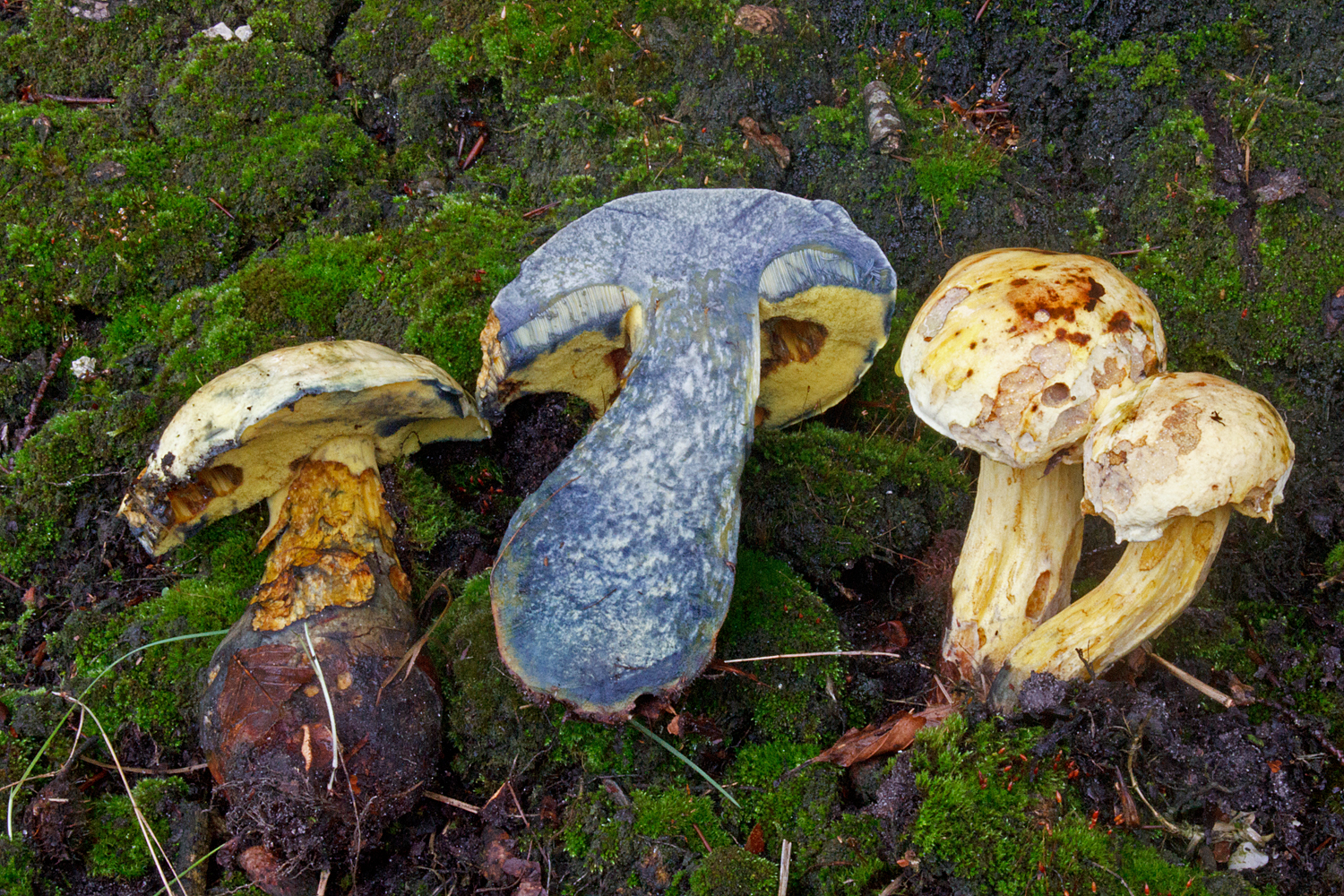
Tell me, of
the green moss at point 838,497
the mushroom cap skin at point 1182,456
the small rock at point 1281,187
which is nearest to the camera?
the mushroom cap skin at point 1182,456

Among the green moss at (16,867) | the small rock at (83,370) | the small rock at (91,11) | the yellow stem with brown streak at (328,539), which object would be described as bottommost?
the green moss at (16,867)

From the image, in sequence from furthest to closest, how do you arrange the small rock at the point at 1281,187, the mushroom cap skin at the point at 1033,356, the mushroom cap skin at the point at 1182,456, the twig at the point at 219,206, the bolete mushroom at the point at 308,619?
the twig at the point at 219,206 → the small rock at the point at 1281,187 → the bolete mushroom at the point at 308,619 → the mushroom cap skin at the point at 1033,356 → the mushroom cap skin at the point at 1182,456

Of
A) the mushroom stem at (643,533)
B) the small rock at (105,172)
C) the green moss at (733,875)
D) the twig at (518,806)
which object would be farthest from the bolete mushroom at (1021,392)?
the small rock at (105,172)

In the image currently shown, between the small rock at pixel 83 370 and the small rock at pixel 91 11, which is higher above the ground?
the small rock at pixel 91 11

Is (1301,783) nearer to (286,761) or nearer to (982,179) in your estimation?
(982,179)

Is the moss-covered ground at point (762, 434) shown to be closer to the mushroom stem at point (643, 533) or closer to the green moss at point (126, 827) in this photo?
the green moss at point (126, 827)

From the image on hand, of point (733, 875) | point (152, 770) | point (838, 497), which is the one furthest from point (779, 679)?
point (152, 770)

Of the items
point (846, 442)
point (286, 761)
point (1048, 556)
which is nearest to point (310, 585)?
point (286, 761)
